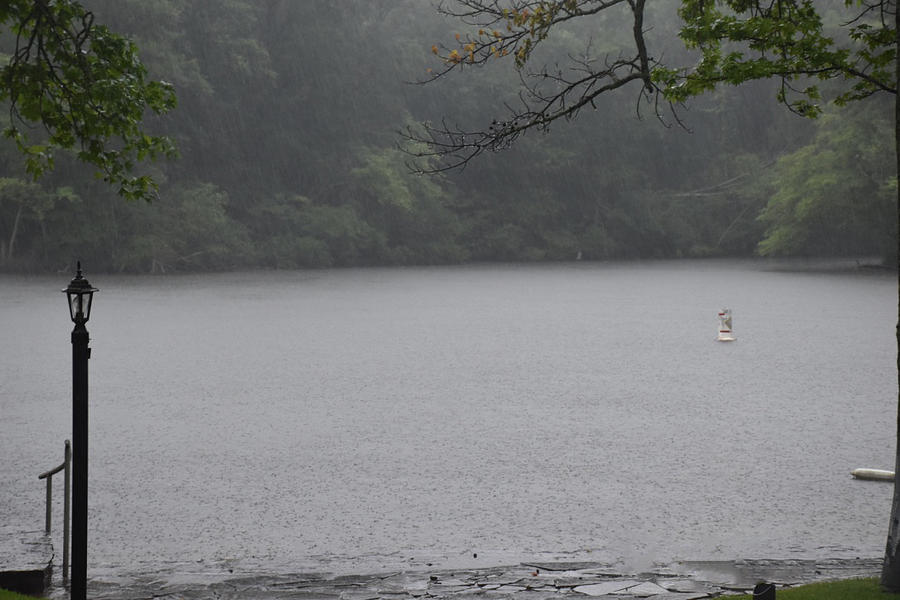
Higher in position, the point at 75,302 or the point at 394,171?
the point at 394,171

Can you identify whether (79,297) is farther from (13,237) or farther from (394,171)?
(394,171)

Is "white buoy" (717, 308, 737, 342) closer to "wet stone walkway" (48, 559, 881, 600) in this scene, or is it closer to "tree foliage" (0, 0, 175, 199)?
"wet stone walkway" (48, 559, 881, 600)

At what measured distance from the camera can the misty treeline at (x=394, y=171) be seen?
4684cm

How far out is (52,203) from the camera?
44125mm

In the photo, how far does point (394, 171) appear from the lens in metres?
57.9

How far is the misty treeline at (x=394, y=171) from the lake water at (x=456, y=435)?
67.5ft

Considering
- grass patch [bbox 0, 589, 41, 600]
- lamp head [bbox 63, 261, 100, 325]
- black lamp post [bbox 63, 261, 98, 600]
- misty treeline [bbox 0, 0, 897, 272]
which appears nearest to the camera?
grass patch [bbox 0, 589, 41, 600]

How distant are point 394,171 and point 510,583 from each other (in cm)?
5155

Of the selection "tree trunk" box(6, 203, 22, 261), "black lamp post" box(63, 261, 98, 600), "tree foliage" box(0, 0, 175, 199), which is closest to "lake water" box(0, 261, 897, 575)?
"black lamp post" box(63, 261, 98, 600)

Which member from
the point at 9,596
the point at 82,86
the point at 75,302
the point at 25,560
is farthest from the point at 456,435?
the point at 9,596

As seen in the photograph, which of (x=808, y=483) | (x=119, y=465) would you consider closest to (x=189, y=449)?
(x=119, y=465)

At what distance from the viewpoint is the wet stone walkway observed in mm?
6980

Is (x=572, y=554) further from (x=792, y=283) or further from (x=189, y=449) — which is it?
(x=792, y=283)

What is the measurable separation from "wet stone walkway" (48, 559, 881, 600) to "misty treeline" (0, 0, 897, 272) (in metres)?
38.9
